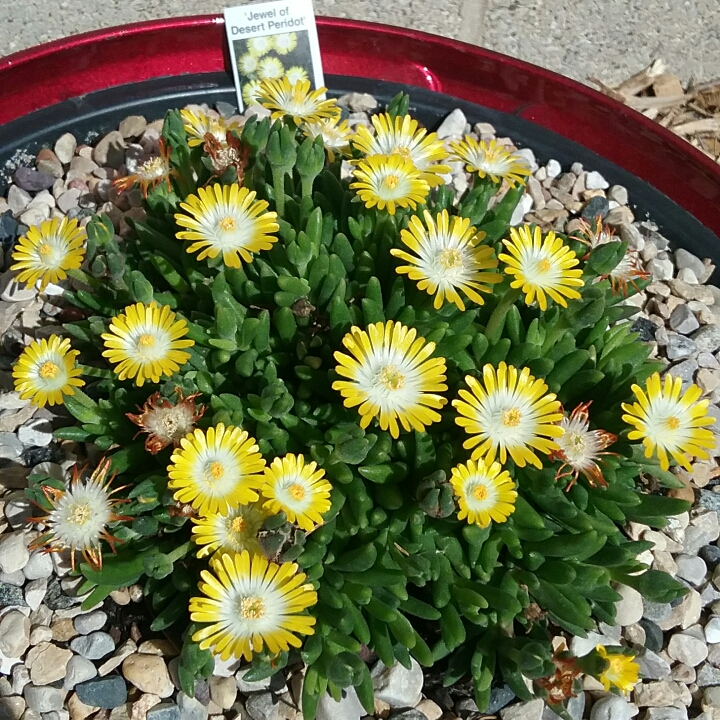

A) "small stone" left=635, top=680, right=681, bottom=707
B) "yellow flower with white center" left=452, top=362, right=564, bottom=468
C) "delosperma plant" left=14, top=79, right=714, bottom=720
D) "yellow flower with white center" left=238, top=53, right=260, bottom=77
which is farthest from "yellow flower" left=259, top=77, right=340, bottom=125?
"small stone" left=635, top=680, right=681, bottom=707

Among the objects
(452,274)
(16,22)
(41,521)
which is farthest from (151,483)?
(16,22)

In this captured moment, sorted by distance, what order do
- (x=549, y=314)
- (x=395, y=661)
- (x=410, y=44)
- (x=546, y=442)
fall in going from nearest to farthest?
1. (x=546, y=442)
2. (x=395, y=661)
3. (x=549, y=314)
4. (x=410, y=44)

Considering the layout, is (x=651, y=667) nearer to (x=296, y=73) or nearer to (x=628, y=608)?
(x=628, y=608)

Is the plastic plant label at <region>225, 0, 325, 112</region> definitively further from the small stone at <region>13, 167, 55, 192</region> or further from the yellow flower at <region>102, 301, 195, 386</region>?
the yellow flower at <region>102, 301, 195, 386</region>

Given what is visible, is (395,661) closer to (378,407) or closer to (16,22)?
(378,407)

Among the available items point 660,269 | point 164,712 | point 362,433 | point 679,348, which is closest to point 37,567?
point 164,712

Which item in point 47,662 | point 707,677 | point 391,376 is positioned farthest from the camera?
point 707,677
